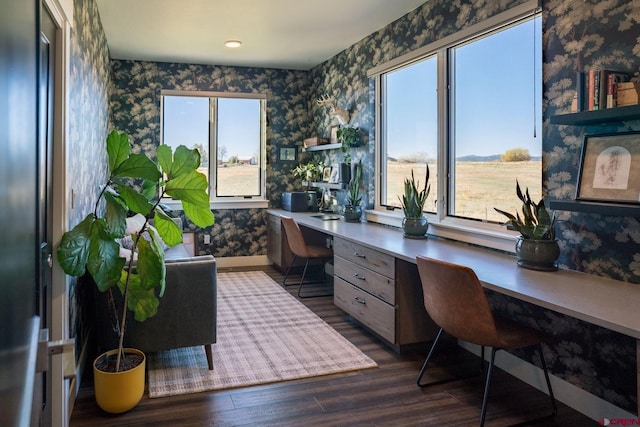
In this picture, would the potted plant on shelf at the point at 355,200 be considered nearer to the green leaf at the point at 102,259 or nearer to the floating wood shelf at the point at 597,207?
the floating wood shelf at the point at 597,207

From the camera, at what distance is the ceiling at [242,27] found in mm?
3895

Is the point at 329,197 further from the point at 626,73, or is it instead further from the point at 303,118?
the point at 626,73

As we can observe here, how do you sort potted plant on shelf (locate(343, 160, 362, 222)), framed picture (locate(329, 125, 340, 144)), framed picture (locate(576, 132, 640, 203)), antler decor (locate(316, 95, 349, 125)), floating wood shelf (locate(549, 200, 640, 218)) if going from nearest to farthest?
floating wood shelf (locate(549, 200, 640, 218))
framed picture (locate(576, 132, 640, 203))
potted plant on shelf (locate(343, 160, 362, 222))
antler decor (locate(316, 95, 349, 125))
framed picture (locate(329, 125, 340, 144))

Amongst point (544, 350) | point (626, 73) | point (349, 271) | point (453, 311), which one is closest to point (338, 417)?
point (453, 311)

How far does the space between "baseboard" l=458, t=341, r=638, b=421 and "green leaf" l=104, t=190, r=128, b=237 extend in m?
2.33

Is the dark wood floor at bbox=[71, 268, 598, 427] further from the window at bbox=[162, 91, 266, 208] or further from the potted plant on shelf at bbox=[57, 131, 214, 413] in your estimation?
the window at bbox=[162, 91, 266, 208]

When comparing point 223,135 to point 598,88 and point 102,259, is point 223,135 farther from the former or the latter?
point 598,88

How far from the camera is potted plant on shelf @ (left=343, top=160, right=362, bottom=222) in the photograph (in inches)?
190

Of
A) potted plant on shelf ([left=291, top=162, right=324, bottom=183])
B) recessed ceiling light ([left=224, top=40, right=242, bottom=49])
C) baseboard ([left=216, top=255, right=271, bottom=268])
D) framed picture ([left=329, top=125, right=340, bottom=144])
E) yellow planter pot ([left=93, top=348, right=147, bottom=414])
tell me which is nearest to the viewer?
yellow planter pot ([left=93, top=348, right=147, bottom=414])

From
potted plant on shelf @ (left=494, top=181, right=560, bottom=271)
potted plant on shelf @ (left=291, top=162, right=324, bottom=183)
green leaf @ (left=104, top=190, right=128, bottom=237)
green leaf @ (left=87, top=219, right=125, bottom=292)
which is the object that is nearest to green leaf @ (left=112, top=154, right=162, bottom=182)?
green leaf @ (left=104, top=190, right=128, bottom=237)

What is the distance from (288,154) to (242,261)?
1.55 m

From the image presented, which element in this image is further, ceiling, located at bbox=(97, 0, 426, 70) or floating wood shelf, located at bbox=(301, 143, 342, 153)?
floating wood shelf, located at bbox=(301, 143, 342, 153)

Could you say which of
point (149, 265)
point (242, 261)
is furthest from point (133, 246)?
point (242, 261)

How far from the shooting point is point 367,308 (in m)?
3.52
